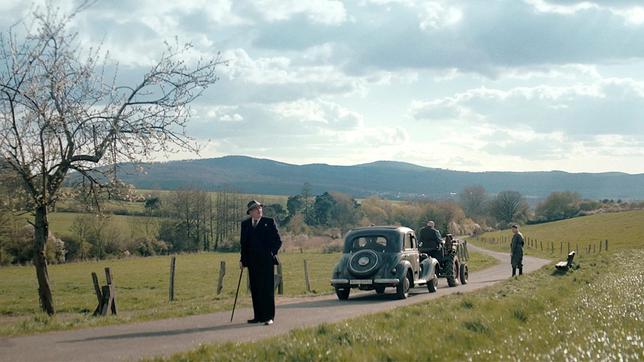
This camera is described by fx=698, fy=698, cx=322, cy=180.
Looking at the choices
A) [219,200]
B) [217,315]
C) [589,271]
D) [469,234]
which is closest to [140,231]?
[219,200]

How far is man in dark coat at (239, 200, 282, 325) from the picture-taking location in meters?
12.9

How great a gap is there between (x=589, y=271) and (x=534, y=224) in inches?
4171

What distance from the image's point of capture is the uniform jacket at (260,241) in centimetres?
1289

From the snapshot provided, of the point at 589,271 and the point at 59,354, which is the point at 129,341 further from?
the point at 589,271

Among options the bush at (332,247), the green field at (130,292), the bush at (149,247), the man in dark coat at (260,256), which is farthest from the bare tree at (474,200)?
the man in dark coat at (260,256)

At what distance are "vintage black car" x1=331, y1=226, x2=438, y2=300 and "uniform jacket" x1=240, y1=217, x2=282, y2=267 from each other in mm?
6852

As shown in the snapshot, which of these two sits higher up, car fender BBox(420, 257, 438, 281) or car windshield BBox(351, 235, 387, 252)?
car windshield BBox(351, 235, 387, 252)

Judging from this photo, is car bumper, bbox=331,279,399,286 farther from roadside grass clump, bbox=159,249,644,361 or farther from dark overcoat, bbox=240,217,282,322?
dark overcoat, bbox=240,217,282,322

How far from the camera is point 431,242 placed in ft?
83.4

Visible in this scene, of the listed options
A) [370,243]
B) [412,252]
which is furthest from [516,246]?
[370,243]

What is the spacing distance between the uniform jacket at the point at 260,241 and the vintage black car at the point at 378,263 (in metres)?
6.85

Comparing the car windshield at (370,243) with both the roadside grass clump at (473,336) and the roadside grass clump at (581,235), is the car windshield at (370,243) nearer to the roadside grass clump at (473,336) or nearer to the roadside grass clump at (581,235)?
the roadside grass clump at (473,336)

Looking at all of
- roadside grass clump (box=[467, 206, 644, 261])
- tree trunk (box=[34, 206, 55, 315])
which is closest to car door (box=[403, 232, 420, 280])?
tree trunk (box=[34, 206, 55, 315])

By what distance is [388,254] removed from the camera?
20000 millimetres
